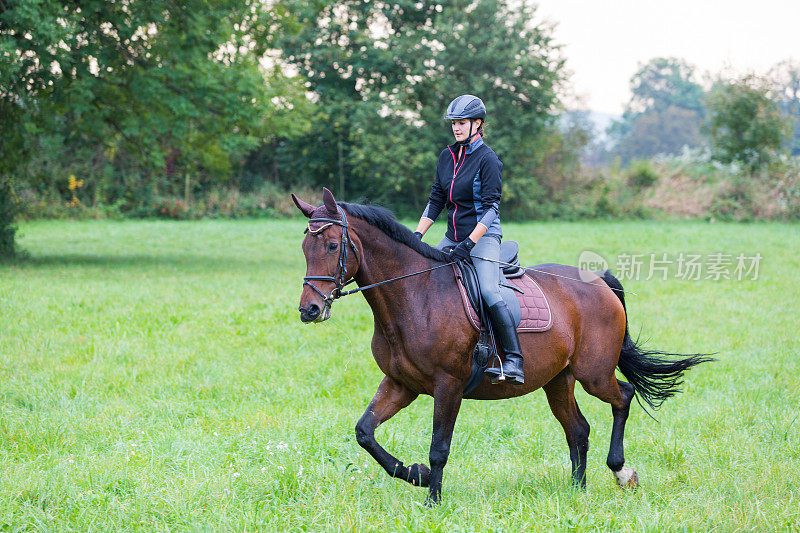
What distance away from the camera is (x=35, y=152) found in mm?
20109

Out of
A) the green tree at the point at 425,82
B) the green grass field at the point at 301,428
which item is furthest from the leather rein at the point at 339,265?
the green tree at the point at 425,82

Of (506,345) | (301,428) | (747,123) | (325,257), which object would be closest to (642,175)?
(747,123)

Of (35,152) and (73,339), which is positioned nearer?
(73,339)

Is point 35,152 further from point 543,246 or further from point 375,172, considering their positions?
point 375,172

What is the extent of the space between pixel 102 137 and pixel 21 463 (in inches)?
674

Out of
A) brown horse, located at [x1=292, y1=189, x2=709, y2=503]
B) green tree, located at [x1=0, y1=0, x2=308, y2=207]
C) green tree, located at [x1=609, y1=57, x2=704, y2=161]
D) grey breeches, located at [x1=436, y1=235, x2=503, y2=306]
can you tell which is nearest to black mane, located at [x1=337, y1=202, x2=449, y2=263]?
brown horse, located at [x1=292, y1=189, x2=709, y2=503]

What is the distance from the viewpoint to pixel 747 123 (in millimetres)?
41250

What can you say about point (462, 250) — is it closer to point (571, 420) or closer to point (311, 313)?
point (311, 313)

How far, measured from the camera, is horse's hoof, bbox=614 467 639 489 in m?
5.57

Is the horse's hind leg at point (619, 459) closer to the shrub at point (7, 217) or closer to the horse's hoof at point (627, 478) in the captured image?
the horse's hoof at point (627, 478)

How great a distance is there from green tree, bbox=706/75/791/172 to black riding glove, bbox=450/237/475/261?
41.6 meters

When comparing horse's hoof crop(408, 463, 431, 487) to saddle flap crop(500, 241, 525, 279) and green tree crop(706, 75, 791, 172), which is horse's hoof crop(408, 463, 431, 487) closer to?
saddle flap crop(500, 241, 525, 279)

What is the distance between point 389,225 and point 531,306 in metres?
1.33

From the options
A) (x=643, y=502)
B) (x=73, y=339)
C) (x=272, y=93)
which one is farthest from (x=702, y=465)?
(x=272, y=93)
